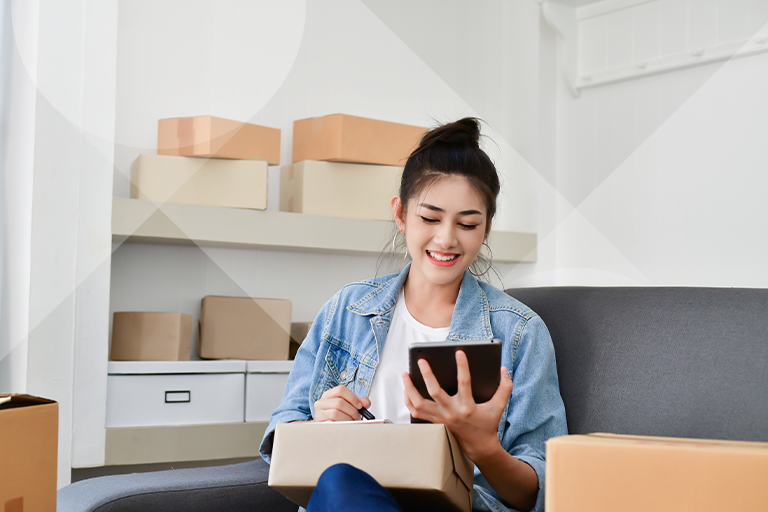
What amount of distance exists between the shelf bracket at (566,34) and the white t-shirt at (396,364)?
1.91m

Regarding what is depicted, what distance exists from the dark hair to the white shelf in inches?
27.6

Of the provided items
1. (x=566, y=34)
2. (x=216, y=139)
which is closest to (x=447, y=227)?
(x=216, y=139)

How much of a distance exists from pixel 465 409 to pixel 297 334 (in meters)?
1.52

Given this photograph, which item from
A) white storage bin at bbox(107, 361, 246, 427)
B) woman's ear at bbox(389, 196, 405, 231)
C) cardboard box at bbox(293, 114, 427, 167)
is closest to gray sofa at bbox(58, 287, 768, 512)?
woman's ear at bbox(389, 196, 405, 231)

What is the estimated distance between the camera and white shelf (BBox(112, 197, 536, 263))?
208cm

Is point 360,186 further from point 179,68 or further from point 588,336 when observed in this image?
point 588,336

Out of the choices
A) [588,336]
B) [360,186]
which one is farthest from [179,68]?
[588,336]

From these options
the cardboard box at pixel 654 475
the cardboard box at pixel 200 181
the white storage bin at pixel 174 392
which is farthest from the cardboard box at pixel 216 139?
the cardboard box at pixel 654 475

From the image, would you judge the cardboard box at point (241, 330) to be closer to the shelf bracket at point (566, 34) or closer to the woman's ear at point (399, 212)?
the woman's ear at point (399, 212)

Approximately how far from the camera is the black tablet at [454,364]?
2.82ft

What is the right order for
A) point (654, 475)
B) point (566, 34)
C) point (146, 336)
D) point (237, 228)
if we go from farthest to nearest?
point (566, 34) < point (237, 228) < point (146, 336) < point (654, 475)

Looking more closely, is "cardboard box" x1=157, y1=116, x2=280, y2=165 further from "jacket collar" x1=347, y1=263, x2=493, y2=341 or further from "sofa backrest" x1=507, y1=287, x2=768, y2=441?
"sofa backrest" x1=507, y1=287, x2=768, y2=441

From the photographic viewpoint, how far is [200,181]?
2180 mm

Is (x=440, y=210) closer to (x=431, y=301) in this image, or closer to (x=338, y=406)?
(x=431, y=301)
